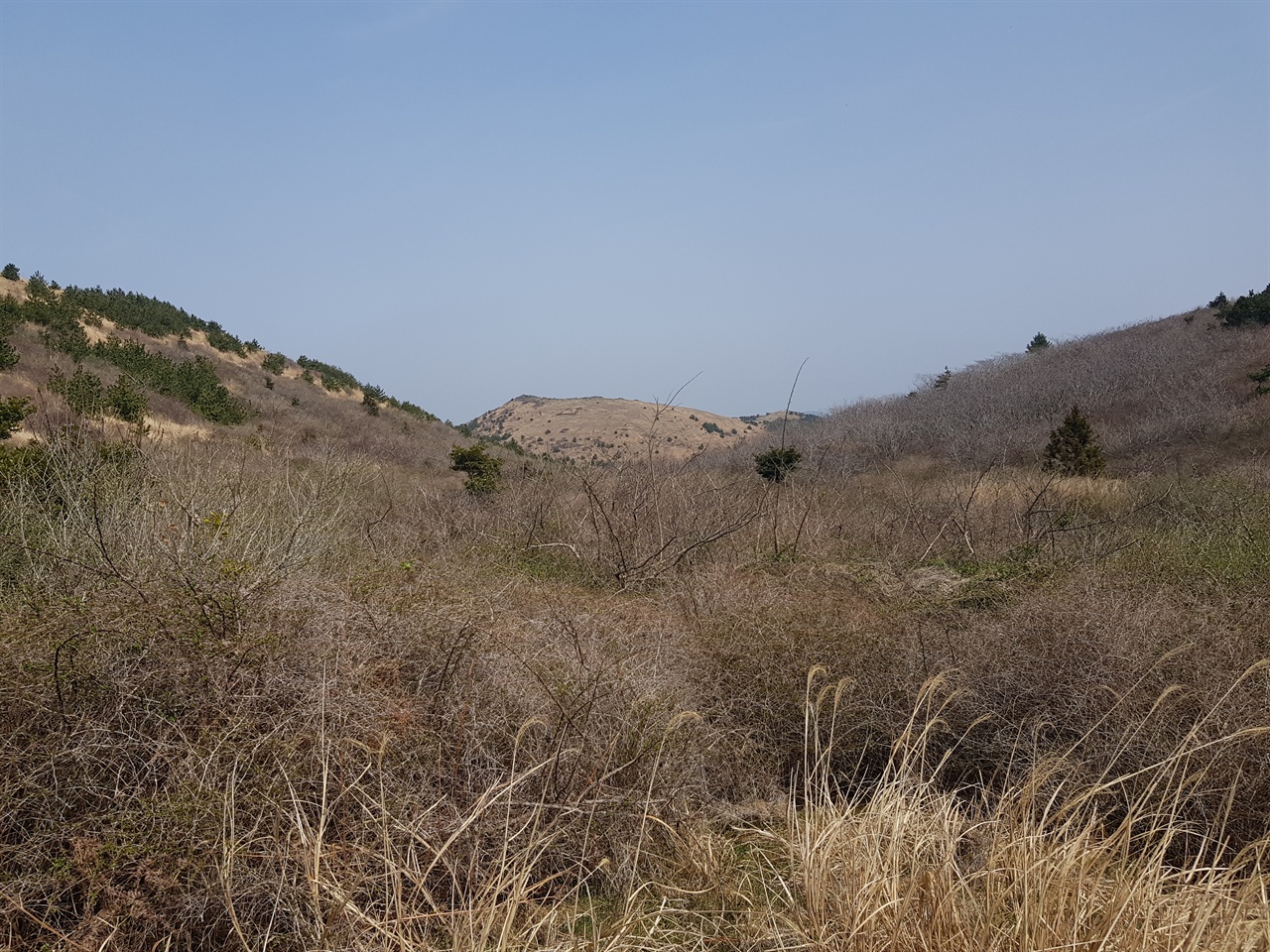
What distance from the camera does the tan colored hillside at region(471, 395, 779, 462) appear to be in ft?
140

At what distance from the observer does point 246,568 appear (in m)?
4.59

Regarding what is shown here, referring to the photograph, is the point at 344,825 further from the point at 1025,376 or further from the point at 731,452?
the point at 1025,376

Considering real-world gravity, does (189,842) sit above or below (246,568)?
below

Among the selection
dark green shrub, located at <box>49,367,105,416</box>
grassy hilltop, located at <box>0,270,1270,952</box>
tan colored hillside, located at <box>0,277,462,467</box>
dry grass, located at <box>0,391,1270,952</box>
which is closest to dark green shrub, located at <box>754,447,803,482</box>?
grassy hilltop, located at <box>0,270,1270,952</box>

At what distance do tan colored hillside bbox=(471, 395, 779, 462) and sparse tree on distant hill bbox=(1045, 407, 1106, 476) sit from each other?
2269 cm

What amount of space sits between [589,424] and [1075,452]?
33.9 metres

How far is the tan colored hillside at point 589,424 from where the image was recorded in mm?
42812

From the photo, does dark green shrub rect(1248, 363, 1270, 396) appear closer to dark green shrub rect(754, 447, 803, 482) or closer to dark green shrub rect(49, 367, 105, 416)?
dark green shrub rect(754, 447, 803, 482)

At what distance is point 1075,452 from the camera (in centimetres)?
1669

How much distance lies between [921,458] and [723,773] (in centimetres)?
2100

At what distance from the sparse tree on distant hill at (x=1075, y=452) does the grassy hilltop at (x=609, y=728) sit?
5.66 metres

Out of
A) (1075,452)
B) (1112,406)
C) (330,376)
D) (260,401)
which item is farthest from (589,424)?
(1075,452)

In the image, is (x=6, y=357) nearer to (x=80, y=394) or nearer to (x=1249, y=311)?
(x=80, y=394)

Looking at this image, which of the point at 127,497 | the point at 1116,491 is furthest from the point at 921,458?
the point at 127,497
